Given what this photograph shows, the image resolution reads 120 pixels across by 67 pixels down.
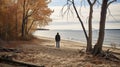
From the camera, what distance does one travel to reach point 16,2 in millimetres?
45719

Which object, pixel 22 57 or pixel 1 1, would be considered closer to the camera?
pixel 22 57

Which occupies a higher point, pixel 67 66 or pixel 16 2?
pixel 16 2

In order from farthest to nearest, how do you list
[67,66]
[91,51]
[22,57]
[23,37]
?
[23,37] < [91,51] < [22,57] < [67,66]

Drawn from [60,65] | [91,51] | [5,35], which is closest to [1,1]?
[5,35]

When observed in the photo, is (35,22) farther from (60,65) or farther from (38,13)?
(60,65)

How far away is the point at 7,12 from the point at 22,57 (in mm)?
25561

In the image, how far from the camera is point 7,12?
4297cm

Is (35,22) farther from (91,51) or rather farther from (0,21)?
(91,51)

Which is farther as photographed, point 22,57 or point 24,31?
point 24,31

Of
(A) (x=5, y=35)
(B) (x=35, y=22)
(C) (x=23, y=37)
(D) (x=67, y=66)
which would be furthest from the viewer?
(B) (x=35, y=22)

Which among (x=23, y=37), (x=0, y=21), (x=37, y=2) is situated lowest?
(x=23, y=37)

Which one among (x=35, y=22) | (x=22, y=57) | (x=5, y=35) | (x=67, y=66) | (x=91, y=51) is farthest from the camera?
(x=35, y=22)

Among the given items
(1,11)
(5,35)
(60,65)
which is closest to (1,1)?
(1,11)

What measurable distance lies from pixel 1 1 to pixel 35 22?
12808mm
